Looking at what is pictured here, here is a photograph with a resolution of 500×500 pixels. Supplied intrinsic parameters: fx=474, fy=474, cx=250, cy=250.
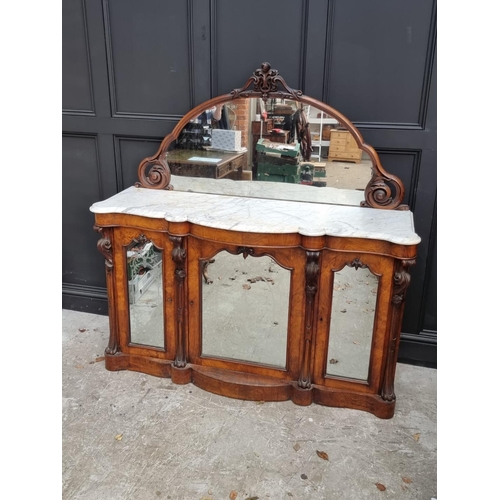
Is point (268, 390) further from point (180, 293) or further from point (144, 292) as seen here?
point (144, 292)

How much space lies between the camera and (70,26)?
2723mm

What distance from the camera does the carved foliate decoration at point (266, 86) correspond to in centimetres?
239

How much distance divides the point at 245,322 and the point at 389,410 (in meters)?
0.82

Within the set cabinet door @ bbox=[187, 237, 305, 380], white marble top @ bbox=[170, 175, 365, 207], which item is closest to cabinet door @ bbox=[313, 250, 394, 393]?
cabinet door @ bbox=[187, 237, 305, 380]

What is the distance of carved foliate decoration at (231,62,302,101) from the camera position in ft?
7.86

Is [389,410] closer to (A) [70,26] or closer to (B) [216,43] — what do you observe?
(B) [216,43]

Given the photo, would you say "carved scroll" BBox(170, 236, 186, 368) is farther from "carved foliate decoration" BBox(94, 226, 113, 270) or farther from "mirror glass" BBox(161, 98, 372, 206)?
"mirror glass" BBox(161, 98, 372, 206)

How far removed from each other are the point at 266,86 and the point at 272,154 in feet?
1.13

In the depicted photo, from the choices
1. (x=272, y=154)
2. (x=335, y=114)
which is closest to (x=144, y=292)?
(x=272, y=154)

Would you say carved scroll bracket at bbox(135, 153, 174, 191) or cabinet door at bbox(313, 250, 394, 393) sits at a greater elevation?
carved scroll bracket at bbox(135, 153, 174, 191)

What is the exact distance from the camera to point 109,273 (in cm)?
253

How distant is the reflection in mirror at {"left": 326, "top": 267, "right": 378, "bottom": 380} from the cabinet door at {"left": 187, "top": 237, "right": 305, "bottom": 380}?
0.55 feet

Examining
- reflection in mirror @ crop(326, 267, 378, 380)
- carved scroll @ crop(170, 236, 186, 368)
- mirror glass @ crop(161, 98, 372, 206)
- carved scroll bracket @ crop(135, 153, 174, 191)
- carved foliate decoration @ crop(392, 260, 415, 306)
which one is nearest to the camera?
carved foliate decoration @ crop(392, 260, 415, 306)

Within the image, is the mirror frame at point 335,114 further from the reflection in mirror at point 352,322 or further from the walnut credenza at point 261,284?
the reflection in mirror at point 352,322
